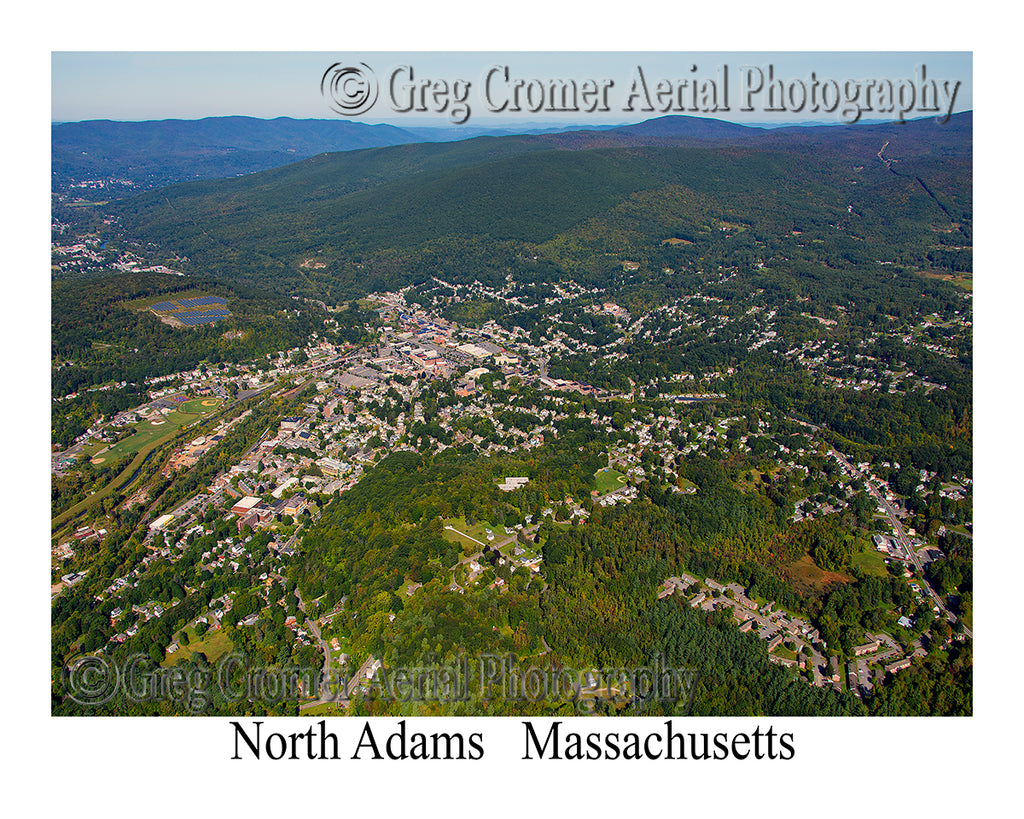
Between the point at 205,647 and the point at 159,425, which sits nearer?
the point at 205,647

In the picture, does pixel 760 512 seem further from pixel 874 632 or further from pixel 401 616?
pixel 401 616

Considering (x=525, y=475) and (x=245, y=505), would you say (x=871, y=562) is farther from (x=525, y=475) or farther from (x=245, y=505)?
(x=245, y=505)

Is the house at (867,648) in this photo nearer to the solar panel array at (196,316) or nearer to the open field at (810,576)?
the open field at (810,576)

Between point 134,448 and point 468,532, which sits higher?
point 134,448

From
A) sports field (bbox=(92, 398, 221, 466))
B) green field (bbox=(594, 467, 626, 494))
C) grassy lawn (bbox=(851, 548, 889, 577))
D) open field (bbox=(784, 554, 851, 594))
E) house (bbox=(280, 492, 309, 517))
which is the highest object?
sports field (bbox=(92, 398, 221, 466))

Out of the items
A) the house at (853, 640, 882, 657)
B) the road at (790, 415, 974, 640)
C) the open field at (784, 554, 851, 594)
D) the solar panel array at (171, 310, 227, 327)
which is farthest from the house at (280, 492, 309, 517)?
the solar panel array at (171, 310, 227, 327)

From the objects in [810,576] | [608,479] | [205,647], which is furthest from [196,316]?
[810,576]

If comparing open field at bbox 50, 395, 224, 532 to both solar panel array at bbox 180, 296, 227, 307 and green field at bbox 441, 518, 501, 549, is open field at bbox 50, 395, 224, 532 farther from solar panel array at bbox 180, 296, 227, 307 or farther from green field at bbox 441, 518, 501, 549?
solar panel array at bbox 180, 296, 227, 307
